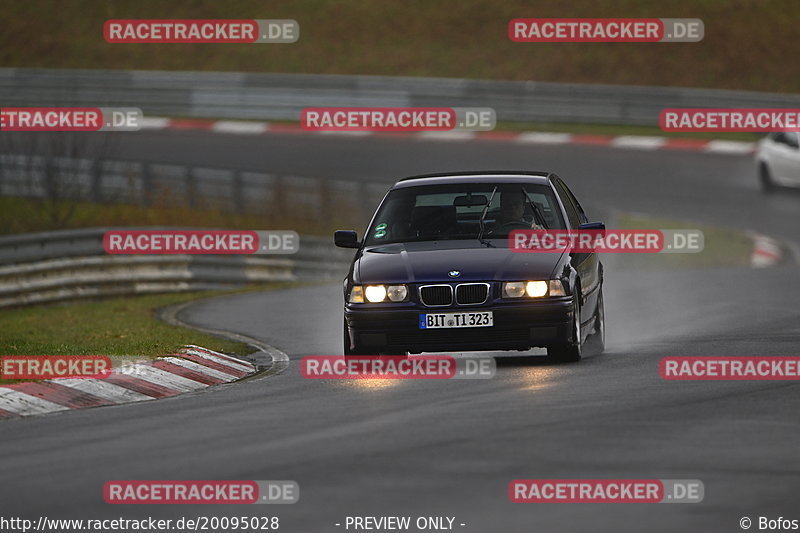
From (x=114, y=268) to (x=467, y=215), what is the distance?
33.6ft

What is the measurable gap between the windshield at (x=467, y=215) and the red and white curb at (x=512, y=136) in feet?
79.0

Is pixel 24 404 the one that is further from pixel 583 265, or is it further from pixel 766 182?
pixel 766 182

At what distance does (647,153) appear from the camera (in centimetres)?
3703

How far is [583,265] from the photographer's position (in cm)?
1362

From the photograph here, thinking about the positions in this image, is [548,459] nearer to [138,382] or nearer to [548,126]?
[138,382]

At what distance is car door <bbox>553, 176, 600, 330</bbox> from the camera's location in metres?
13.4

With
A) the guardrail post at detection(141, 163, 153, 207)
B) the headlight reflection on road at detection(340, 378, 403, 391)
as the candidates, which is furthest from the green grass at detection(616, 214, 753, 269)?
the headlight reflection on road at detection(340, 378, 403, 391)

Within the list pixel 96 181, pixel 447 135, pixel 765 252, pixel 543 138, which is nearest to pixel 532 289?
pixel 765 252

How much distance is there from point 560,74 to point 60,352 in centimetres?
3351

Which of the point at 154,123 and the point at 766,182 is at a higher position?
the point at 154,123

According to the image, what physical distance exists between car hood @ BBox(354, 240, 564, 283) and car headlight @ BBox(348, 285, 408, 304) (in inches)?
1.8

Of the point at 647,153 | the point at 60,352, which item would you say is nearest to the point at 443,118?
the point at 647,153

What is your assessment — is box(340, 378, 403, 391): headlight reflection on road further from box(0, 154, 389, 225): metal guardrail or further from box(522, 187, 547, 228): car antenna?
box(0, 154, 389, 225): metal guardrail

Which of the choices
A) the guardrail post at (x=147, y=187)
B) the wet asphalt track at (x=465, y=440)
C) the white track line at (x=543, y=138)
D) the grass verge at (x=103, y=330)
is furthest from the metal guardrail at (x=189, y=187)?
the wet asphalt track at (x=465, y=440)
